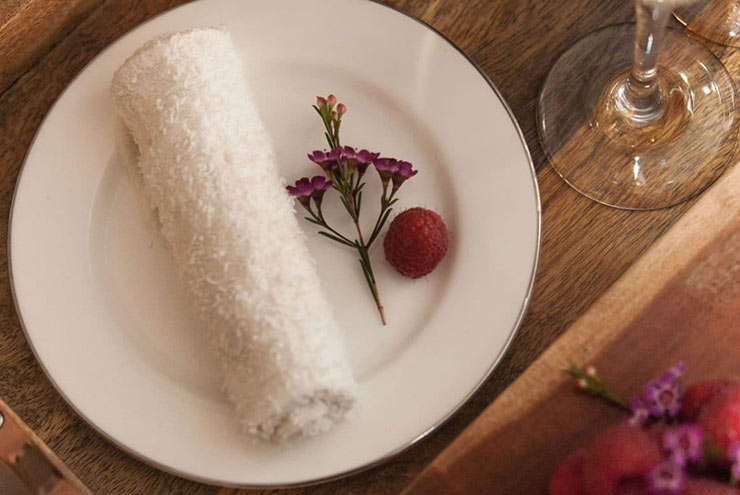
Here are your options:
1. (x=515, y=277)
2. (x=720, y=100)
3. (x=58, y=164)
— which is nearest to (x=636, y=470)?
(x=515, y=277)

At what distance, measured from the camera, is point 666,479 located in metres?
0.49

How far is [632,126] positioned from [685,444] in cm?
34

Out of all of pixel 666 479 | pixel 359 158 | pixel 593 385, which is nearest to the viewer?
pixel 666 479

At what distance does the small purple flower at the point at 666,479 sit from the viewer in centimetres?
48

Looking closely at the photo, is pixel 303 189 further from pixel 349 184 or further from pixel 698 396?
pixel 698 396

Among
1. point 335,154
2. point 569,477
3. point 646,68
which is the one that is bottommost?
point 569,477

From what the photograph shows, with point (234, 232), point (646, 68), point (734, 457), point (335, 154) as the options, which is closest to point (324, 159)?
point (335, 154)

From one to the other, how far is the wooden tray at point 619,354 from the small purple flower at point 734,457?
4.2 inches

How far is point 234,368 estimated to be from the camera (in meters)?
0.64

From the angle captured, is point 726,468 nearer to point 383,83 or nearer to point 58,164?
point 383,83

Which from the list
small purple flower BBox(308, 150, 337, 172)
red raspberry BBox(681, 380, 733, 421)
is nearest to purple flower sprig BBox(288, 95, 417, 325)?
small purple flower BBox(308, 150, 337, 172)

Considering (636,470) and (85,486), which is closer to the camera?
(636,470)

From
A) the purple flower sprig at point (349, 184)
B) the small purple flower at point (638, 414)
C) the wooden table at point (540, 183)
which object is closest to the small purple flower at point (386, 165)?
the purple flower sprig at point (349, 184)

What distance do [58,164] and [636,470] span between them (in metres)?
0.52
